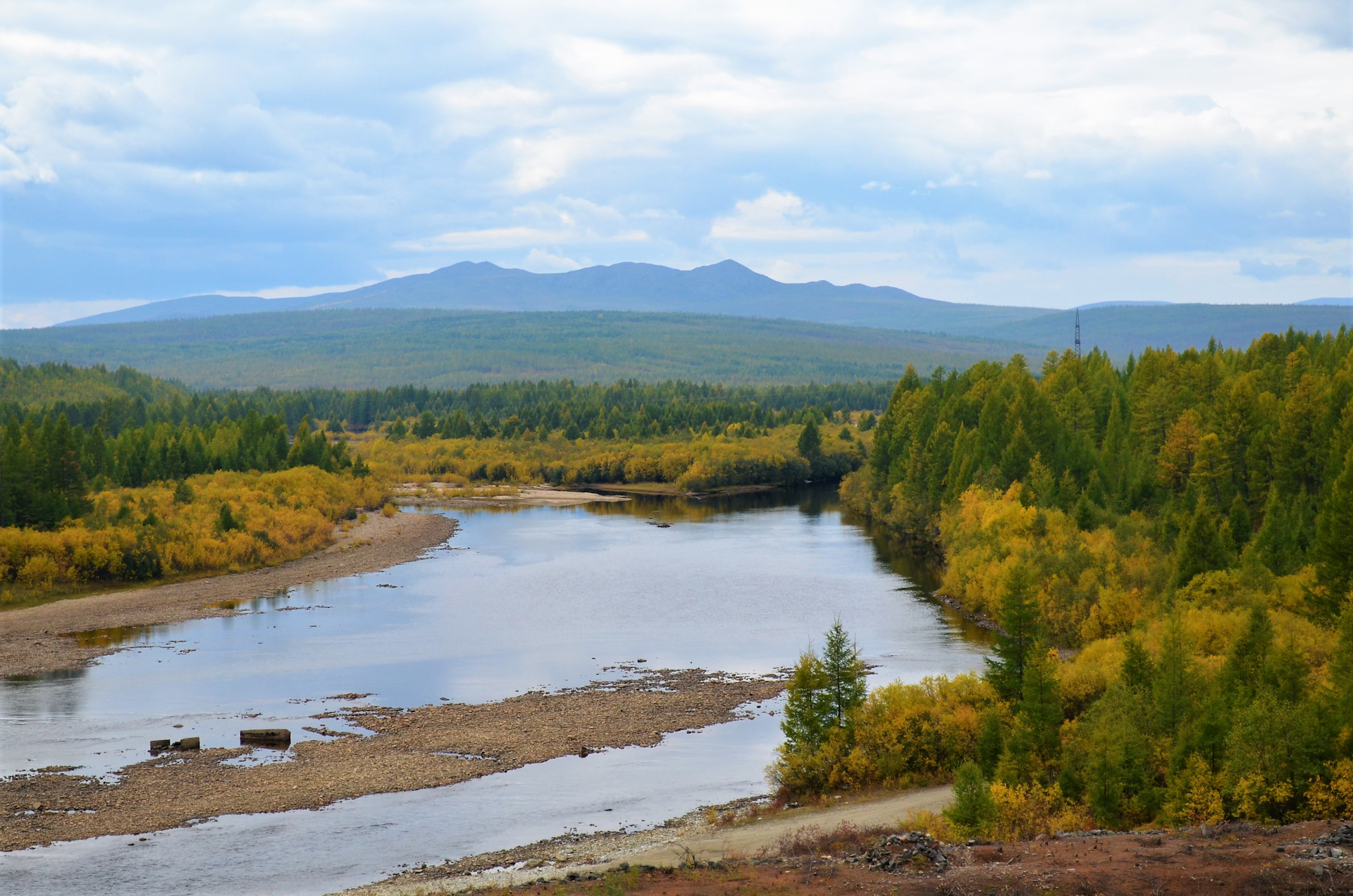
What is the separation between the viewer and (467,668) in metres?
53.4

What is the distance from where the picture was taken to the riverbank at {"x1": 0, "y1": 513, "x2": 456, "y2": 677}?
5466cm

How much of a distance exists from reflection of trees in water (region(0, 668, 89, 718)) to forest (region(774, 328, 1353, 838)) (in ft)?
88.4

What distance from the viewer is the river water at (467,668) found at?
32.3 m

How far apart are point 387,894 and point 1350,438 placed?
43508mm

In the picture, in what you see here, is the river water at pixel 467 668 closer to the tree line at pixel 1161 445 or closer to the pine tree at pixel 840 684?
the pine tree at pixel 840 684

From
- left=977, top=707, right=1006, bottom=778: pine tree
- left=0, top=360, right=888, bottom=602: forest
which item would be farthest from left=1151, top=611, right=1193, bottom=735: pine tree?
left=0, top=360, right=888, bottom=602: forest

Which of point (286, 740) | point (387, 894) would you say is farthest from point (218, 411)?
point (387, 894)

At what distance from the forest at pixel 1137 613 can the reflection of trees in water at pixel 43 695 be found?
26932 millimetres

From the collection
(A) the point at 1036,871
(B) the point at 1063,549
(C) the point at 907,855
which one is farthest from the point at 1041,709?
(B) the point at 1063,549

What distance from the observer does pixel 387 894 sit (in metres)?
28.6

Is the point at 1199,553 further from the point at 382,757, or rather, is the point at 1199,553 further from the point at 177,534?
the point at 177,534

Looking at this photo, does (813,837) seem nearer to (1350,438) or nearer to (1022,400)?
(1350,438)

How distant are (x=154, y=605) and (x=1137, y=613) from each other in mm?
49538

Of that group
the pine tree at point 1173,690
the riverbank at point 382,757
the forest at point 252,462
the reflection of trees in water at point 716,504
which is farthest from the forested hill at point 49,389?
the pine tree at point 1173,690
